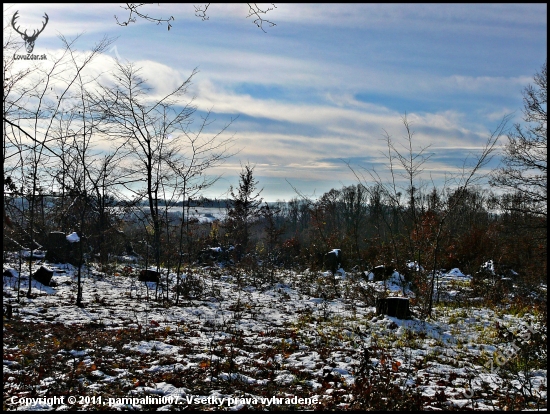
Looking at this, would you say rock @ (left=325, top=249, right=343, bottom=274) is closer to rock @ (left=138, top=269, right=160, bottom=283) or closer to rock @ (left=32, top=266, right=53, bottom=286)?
rock @ (left=138, top=269, right=160, bottom=283)

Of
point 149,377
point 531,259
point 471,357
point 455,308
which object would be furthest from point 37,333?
point 531,259

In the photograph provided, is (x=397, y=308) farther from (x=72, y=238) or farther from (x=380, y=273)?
(x=72, y=238)

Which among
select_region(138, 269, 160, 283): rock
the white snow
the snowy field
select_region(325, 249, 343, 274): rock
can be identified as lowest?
the snowy field

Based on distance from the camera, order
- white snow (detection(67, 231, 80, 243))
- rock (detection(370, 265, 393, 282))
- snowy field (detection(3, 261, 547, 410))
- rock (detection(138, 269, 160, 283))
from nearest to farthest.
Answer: snowy field (detection(3, 261, 547, 410)) → rock (detection(138, 269, 160, 283)) → white snow (detection(67, 231, 80, 243)) → rock (detection(370, 265, 393, 282))

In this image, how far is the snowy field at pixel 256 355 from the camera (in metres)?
3.87

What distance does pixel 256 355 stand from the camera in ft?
17.7

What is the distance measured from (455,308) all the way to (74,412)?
835 centimetres

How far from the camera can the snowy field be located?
3.87m

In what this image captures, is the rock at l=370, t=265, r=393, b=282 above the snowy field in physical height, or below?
above

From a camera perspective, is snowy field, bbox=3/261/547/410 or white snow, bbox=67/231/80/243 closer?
snowy field, bbox=3/261/547/410

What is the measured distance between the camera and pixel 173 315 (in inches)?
305

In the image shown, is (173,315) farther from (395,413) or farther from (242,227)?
(242,227)

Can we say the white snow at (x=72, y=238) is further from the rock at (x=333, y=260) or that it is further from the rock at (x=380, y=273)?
the rock at (x=380, y=273)

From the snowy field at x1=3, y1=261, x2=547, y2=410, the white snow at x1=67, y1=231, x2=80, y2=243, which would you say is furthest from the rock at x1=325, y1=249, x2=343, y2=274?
the white snow at x1=67, y1=231, x2=80, y2=243
